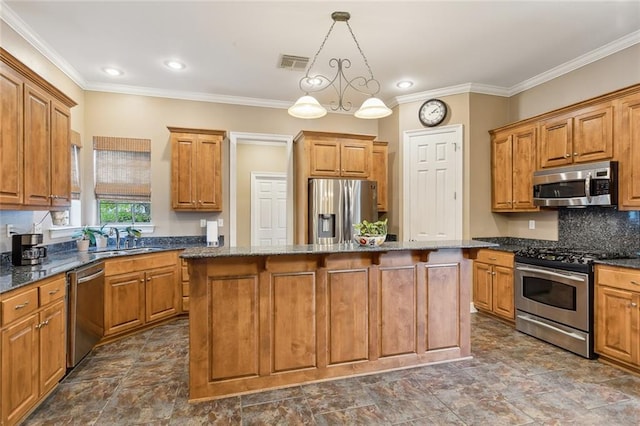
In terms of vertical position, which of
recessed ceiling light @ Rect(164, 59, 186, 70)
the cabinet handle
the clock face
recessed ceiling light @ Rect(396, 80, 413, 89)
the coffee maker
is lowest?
the cabinet handle

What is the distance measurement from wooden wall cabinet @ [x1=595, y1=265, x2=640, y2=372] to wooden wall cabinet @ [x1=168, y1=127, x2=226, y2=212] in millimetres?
4228

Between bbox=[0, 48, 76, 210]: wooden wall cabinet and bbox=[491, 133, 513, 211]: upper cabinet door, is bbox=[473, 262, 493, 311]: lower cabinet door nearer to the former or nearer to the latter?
bbox=[491, 133, 513, 211]: upper cabinet door

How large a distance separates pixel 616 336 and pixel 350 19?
3558 millimetres

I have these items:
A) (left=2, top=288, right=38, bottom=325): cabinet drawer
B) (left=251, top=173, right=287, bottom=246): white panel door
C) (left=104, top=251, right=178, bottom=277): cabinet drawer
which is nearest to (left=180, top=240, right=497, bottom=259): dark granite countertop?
(left=2, top=288, right=38, bottom=325): cabinet drawer

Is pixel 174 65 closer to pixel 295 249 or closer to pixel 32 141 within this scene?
pixel 32 141

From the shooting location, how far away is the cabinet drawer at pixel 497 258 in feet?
13.2

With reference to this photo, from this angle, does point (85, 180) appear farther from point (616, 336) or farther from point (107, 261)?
point (616, 336)

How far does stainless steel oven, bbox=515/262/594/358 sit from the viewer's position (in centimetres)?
314

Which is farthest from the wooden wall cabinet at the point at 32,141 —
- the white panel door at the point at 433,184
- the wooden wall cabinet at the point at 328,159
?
the white panel door at the point at 433,184

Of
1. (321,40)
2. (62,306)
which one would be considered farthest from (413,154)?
(62,306)

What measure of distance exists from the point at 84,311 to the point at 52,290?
57 cm

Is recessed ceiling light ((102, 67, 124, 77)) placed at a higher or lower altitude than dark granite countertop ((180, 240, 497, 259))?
higher

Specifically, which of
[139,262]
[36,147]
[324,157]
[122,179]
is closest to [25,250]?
[36,147]

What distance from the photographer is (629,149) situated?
3115 millimetres
